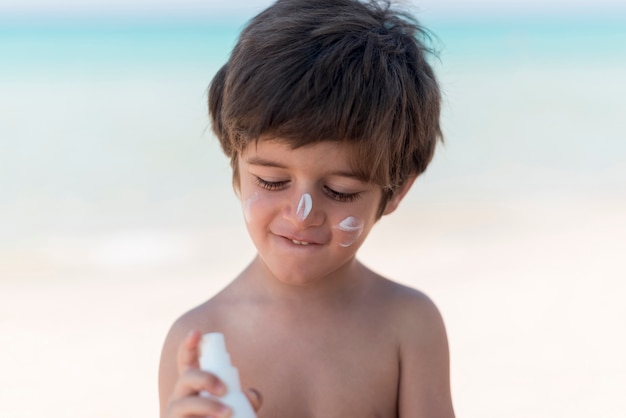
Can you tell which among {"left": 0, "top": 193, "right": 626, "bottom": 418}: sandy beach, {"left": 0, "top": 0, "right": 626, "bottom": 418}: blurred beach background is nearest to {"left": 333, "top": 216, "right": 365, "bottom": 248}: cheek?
{"left": 0, "top": 0, "right": 626, "bottom": 418}: blurred beach background

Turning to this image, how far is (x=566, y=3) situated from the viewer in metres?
13.0

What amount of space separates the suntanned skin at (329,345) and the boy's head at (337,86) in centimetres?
22

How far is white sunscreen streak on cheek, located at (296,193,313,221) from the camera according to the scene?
78.2 inches

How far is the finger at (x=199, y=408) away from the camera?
1653 mm

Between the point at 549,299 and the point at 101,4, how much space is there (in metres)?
8.78

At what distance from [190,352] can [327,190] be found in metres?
0.49

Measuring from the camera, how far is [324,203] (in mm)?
2016

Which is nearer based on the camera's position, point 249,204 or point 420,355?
point 249,204

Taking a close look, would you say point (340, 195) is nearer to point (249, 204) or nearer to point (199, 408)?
point (249, 204)

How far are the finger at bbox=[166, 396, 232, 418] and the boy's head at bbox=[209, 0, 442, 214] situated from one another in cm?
57

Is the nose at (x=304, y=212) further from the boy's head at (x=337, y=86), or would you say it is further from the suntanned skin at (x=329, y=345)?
the suntanned skin at (x=329, y=345)

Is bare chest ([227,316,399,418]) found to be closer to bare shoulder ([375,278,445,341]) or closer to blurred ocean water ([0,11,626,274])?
bare shoulder ([375,278,445,341])

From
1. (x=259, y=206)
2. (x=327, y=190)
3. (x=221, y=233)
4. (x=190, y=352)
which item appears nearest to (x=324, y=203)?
(x=327, y=190)

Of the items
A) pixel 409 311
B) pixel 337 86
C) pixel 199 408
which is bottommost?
pixel 199 408
